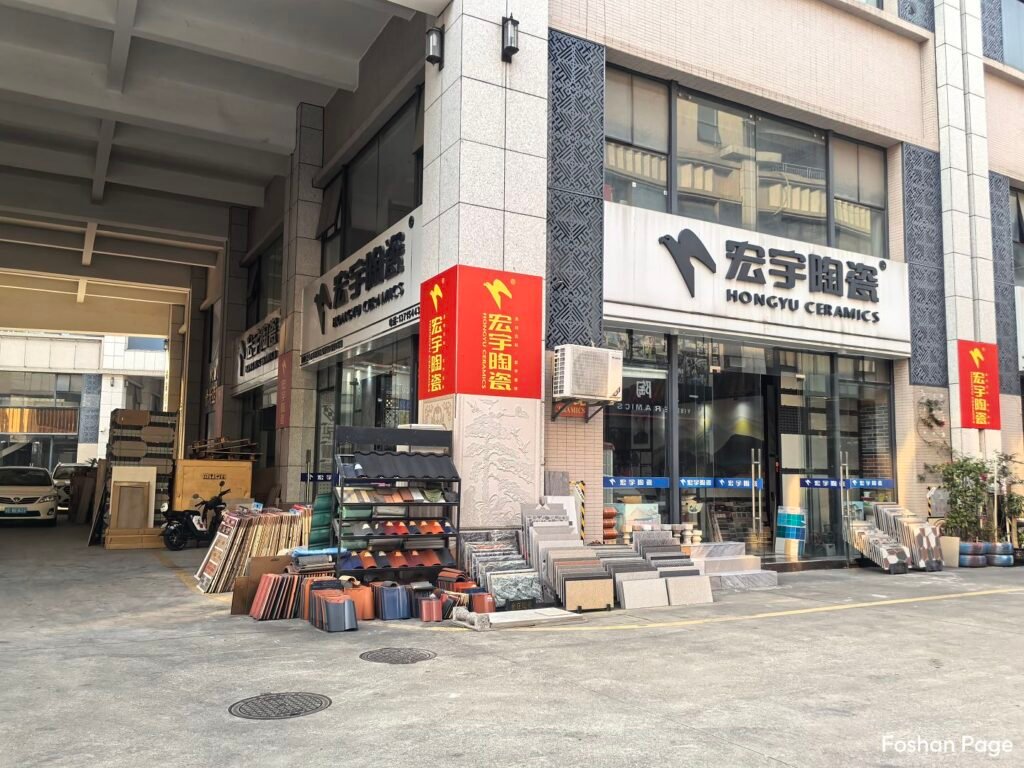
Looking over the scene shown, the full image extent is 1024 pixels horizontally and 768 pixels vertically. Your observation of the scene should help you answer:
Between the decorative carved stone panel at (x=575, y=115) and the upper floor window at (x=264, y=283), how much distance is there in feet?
35.8

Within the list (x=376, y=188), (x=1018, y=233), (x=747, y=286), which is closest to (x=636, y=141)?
(x=747, y=286)

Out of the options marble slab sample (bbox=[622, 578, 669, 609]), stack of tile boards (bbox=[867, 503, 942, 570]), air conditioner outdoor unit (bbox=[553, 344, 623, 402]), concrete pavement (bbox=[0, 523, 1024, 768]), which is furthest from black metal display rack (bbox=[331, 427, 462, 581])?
stack of tile boards (bbox=[867, 503, 942, 570])

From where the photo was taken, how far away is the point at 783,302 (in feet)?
47.3

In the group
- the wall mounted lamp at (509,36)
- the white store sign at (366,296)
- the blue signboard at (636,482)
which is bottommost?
the blue signboard at (636,482)

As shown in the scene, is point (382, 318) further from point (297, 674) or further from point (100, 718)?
point (100, 718)

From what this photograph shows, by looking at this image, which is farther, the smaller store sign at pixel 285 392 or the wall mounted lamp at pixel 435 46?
the smaller store sign at pixel 285 392

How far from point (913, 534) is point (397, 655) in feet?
35.9

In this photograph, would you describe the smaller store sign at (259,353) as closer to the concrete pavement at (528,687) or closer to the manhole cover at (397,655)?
the concrete pavement at (528,687)

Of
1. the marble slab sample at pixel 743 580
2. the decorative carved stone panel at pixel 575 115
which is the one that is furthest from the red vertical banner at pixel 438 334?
the marble slab sample at pixel 743 580

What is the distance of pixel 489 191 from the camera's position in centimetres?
1097

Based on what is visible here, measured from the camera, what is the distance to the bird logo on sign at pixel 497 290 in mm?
10844

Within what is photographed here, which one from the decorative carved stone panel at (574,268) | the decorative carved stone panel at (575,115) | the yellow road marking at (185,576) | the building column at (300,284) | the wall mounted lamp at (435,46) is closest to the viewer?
the yellow road marking at (185,576)

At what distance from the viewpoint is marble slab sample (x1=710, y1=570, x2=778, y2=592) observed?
11.5m

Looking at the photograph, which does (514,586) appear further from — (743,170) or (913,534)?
(743,170)
